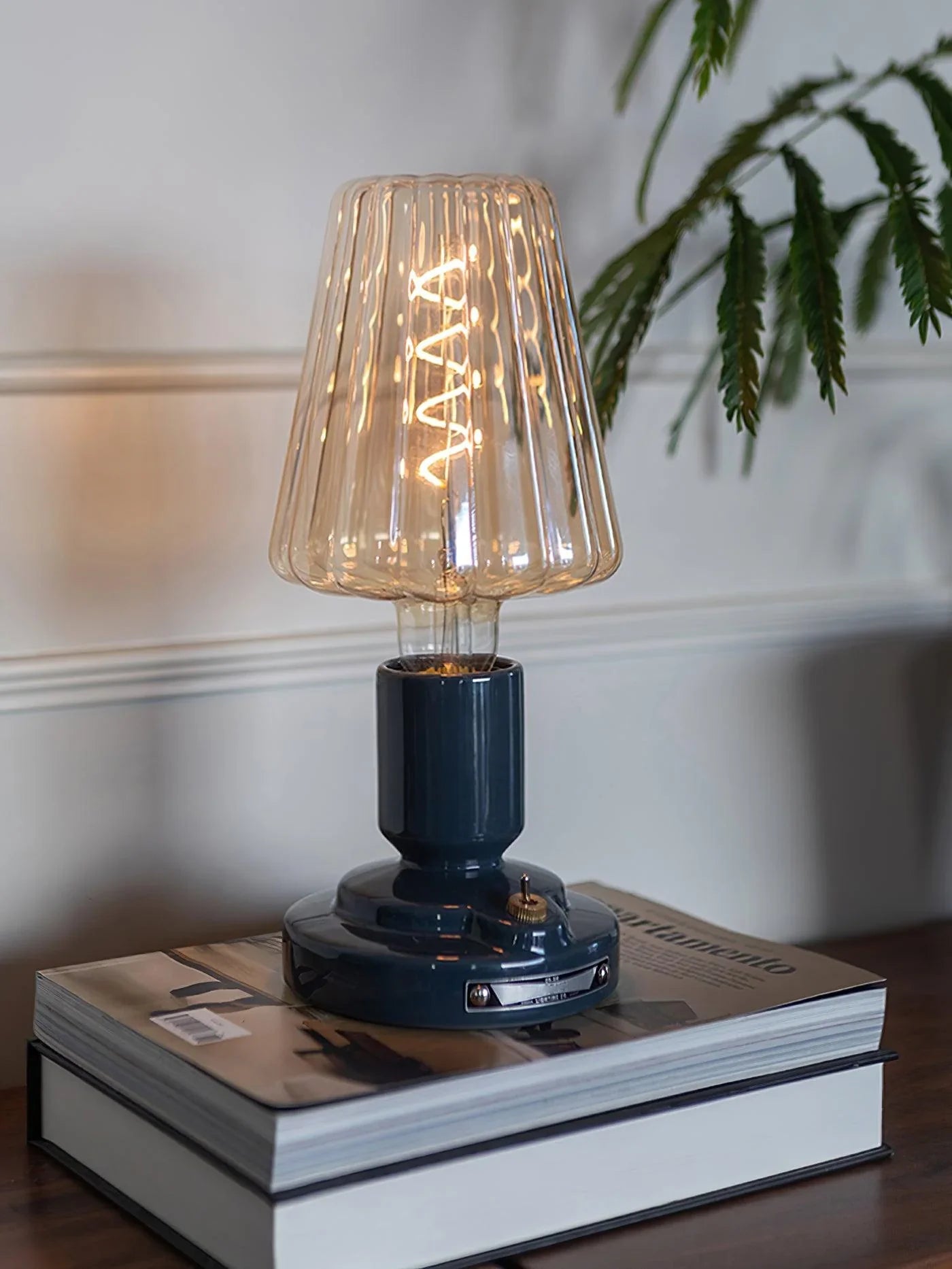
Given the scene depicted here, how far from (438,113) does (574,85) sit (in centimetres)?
12

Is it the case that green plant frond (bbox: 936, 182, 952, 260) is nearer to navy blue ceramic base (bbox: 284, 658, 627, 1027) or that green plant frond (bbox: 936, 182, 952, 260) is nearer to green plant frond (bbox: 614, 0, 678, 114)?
green plant frond (bbox: 614, 0, 678, 114)

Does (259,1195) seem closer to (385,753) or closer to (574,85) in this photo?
(385,753)

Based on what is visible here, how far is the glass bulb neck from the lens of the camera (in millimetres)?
875

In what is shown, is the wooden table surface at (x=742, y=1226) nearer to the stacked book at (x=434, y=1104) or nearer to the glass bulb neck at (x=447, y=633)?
the stacked book at (x=434, y=1104)

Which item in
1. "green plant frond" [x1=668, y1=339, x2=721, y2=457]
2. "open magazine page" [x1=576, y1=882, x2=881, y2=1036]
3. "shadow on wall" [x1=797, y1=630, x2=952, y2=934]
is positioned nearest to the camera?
"open magazine page" [x1=576, y1=882, x2=881, y2=1036]

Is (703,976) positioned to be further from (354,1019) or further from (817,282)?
(817,282)

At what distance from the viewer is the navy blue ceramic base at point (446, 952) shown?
2.53 feet

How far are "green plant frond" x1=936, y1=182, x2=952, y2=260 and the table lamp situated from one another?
0.95ft

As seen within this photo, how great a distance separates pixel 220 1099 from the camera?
27.6 inches

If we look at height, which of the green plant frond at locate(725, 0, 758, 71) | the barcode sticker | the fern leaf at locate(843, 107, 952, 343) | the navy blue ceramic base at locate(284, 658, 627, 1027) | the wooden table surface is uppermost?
the green plant frond at locate(725, 0, 758, 71)

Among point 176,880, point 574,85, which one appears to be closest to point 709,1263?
point 176,880

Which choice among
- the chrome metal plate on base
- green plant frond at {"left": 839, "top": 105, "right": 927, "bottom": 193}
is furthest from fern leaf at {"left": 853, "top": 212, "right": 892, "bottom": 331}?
the chrome metal plate on base

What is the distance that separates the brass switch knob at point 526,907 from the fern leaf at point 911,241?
14.9 inches

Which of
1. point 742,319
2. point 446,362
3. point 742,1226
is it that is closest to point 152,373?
point 446,362
